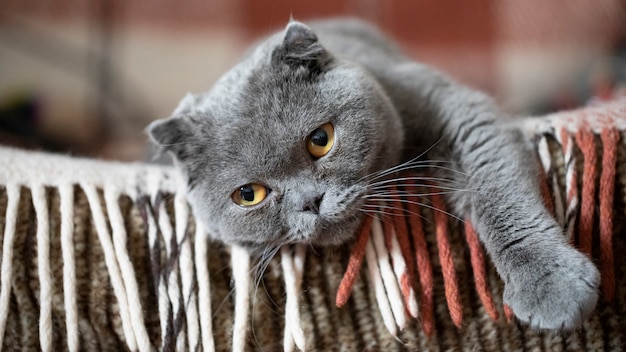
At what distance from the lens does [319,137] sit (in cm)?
86

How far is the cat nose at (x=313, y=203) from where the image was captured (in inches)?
32.3

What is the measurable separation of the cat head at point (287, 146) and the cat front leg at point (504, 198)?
4.0 inches

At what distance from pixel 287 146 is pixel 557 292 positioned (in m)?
0.45

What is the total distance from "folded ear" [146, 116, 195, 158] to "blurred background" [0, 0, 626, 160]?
1020 millimetres

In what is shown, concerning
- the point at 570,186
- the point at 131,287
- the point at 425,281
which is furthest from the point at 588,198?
the point at 131,287

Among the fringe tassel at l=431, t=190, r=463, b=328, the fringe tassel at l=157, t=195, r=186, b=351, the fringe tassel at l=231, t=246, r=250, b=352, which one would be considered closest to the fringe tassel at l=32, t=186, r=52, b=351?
the fringe tassel at l=157, t=195, r=186, b=351

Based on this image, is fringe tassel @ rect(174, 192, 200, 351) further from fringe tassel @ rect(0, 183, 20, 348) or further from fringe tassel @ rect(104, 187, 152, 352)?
fringe tassel @ rect(0, 183, 20, 348)

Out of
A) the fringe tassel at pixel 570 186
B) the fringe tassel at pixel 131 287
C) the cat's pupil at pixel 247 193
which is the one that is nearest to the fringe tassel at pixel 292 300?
the cat's pupil at pixel 247 193

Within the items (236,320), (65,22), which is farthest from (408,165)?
(65,22)

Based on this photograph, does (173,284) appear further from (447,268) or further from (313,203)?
(447,268)

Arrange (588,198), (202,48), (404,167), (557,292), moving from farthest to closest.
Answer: (202,48) → (404,167) → (588,198) → (557,292)

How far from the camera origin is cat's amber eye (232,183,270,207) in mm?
876

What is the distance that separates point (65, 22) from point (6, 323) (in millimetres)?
1630

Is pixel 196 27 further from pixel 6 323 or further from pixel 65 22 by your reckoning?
pixel 6 323
